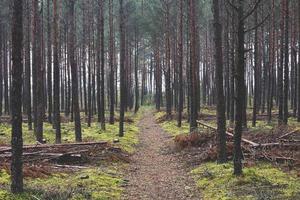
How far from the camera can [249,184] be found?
10812 millimetres

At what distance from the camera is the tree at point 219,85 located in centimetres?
1327

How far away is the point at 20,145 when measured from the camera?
8.75 metres

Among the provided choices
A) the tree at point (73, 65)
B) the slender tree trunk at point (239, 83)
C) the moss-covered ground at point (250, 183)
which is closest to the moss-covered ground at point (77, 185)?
the moss-covered ground at point (250, 183)

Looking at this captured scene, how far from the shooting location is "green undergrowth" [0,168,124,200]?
9117 millimetres

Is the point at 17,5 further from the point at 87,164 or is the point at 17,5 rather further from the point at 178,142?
the point at 178,142

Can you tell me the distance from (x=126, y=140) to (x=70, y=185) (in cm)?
1090

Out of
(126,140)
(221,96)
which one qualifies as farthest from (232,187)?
(126,140)

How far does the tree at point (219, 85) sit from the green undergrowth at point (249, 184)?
747 mm

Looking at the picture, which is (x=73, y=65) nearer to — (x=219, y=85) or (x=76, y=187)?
(x=219, y=85)

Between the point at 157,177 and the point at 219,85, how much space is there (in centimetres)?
339

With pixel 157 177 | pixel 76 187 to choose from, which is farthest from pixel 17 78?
pixel 157 177

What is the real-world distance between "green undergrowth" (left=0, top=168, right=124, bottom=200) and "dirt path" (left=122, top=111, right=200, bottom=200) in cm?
45

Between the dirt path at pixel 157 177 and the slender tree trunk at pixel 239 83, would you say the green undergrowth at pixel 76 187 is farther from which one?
the slender tree trunk at pixel 239 83

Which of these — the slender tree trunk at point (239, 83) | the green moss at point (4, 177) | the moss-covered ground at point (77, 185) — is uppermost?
the slender tree trunk at point (239, 83)
